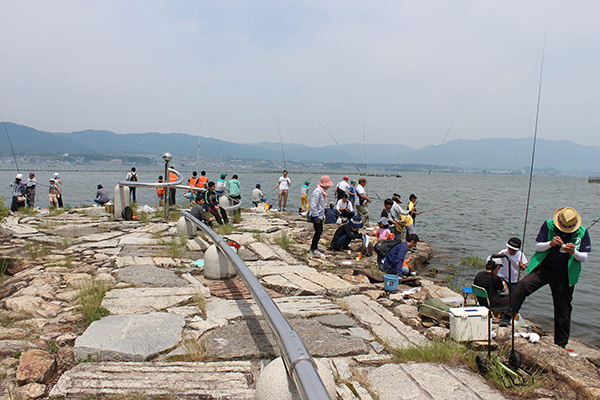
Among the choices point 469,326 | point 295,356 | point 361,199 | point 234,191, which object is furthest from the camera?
point 234,191

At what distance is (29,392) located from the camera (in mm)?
2590

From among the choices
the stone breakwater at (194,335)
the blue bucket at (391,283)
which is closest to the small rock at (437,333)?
the stone breakwater at (194,335)

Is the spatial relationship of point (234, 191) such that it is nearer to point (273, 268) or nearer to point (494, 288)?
point (273, 268)

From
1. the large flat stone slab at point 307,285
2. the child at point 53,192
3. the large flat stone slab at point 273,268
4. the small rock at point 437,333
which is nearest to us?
the small rock at point 437,333

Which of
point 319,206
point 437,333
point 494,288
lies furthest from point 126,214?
point 494,288

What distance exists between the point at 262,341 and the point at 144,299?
1.80m

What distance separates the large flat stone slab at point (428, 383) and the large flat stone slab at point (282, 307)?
1419mm

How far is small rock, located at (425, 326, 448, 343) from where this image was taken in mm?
4207

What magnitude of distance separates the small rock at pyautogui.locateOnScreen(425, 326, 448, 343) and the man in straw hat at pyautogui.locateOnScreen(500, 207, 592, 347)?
0.92 m

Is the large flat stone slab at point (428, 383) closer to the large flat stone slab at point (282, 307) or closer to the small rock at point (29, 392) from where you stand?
the large flat stone slab at point (282, 307)

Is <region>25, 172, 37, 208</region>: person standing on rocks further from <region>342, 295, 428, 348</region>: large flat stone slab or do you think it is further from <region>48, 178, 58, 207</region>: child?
<region>342, 295, 428, 348</region>: large flat stone slab

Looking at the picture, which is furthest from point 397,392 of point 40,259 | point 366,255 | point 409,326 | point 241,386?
point 366,255

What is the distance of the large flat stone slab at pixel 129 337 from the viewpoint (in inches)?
124

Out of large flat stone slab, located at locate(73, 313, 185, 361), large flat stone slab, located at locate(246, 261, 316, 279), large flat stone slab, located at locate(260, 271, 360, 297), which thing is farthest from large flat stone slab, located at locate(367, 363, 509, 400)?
large flat stone slab, located at locate(246, 261, 316, 279)
